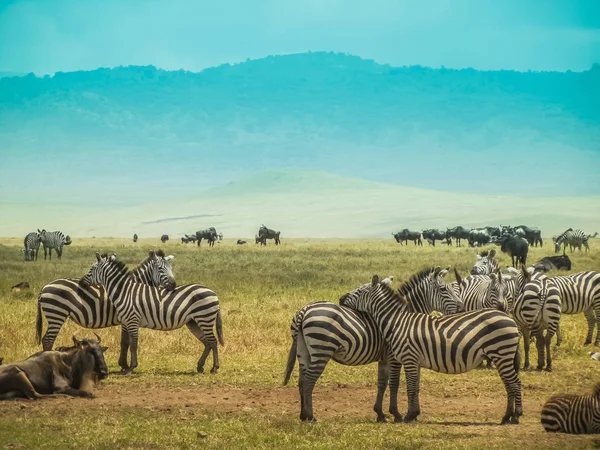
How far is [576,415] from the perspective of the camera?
12992mm

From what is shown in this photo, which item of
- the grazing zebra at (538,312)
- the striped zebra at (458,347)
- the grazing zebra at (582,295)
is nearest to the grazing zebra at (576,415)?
the striped zebra at (458,347)

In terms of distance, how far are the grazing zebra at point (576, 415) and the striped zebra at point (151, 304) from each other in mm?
7049

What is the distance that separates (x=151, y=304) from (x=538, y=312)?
24.0 ft

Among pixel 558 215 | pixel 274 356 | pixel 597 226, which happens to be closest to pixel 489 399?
pixel 274 356

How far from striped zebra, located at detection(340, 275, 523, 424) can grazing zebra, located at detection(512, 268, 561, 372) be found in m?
5.01

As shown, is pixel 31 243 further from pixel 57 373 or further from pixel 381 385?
pixel 381 385

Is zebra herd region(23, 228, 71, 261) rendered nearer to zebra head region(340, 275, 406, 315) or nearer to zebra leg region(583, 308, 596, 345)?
zebra leg region(583, 308, 596, 345)

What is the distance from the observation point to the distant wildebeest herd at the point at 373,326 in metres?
13.8

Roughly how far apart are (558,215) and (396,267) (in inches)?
5213

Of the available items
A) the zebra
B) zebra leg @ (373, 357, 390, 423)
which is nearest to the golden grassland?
zebra leg @ (373, 357, 390, 423)

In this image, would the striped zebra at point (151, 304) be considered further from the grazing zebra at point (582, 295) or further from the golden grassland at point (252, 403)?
the grazing zebra at point (582, 295)

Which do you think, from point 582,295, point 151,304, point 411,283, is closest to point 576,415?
point 411,283

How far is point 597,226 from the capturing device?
Answer: 522 ft

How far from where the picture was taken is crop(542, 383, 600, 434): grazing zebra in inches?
509
